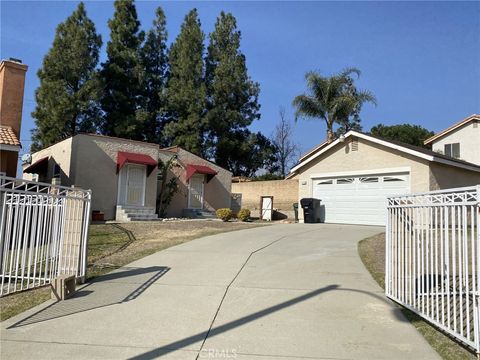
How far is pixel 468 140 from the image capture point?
99.2 ft

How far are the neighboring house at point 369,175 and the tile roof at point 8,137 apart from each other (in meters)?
12.9

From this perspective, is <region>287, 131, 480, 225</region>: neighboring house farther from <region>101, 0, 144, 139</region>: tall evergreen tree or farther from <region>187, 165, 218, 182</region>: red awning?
<region>101, 0, 144, 139</region>: tall evergreen tree

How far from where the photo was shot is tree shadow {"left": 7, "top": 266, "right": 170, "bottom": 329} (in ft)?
18.7

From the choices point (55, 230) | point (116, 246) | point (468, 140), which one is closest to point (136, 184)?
point (116, 246)

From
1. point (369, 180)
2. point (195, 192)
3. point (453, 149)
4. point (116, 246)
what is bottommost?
point (116, 246)

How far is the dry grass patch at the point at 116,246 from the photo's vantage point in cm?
634

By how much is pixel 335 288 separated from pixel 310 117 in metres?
25.5

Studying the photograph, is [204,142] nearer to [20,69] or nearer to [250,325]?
[20,69]

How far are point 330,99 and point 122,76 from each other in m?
16.7

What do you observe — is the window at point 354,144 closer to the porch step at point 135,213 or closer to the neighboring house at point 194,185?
the neighboring house at point 194,185

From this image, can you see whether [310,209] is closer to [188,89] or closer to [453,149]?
[453,149]

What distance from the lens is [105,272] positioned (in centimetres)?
825

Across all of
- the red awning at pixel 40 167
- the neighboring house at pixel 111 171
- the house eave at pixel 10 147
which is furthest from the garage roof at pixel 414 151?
the red awning at pixel 40 167

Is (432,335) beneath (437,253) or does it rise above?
beneath
